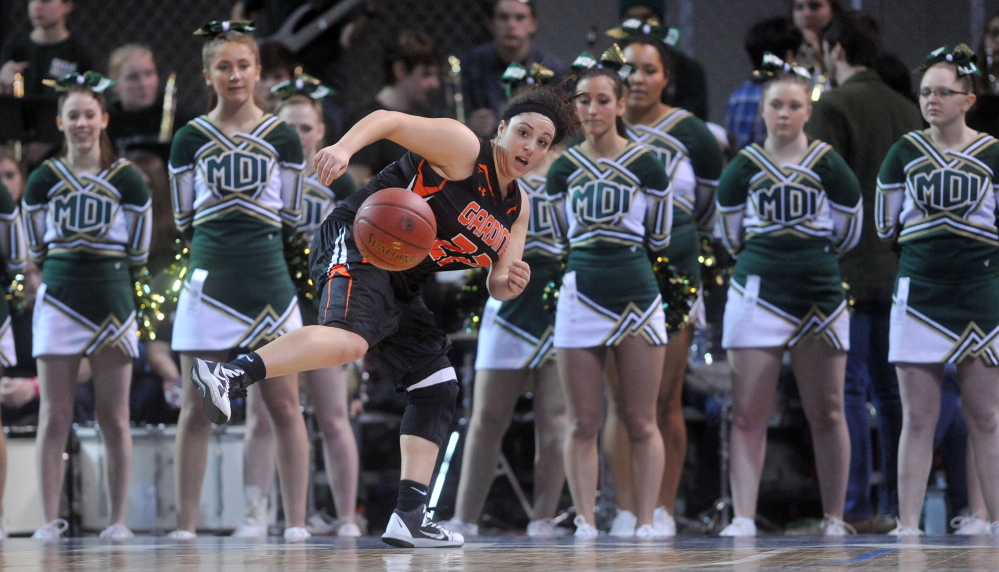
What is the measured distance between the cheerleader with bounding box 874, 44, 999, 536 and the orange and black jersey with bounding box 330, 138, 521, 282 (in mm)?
2073

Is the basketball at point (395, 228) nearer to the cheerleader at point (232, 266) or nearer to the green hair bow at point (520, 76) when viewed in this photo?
the cheerleader at point (232, 266)

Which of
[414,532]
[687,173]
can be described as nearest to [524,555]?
[414,532]

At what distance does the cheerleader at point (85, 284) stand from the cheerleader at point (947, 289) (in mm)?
3481

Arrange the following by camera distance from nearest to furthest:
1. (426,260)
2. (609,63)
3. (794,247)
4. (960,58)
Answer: (426,260), (960,58), (794,247), (609,63)

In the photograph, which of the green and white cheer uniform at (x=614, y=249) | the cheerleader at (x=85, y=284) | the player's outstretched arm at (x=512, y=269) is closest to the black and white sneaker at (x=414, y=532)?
the player's outstretched arm at (x=512, y=269)

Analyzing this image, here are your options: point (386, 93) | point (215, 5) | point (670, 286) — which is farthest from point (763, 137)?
point (215, 5)

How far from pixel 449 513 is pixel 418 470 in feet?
11.1

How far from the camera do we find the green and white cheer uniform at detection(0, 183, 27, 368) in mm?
6771

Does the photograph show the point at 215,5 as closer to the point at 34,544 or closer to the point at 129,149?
the point at 129,149

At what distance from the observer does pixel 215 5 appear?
1005 cm

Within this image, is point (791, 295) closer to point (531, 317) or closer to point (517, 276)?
point (531, 317)

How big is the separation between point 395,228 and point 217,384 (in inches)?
29.4

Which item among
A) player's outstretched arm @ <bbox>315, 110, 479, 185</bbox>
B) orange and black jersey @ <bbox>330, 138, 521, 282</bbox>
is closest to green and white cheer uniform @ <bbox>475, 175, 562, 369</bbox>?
orange and black jersey @ <bbox>330, 138, 521, 282</bbox>

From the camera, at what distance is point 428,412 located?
5066 millimetres
